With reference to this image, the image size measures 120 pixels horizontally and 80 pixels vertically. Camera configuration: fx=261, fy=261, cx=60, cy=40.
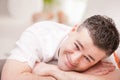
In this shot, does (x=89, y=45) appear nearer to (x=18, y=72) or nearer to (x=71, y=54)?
(x=71, y=54)

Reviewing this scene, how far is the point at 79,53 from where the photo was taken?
64cm

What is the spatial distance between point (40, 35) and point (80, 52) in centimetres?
14

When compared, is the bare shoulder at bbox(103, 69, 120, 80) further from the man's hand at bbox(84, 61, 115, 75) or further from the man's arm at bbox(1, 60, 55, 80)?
the man's arm at bbox(1, 60, 55, 80)

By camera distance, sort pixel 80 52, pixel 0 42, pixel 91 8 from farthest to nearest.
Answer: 1. pixel 91 8
2. pixel 0 42
3. pixel 80 52

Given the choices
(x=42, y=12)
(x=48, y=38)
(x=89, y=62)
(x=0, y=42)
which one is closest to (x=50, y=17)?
(x=42, y=12)

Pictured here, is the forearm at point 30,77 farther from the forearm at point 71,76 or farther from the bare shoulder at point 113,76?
the bare shoulder at point 113,76

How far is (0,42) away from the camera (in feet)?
2.91

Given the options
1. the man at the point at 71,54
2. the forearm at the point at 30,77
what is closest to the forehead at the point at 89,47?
the man at the point at 71,54

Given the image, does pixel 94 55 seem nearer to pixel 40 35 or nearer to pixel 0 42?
pixel 40 35

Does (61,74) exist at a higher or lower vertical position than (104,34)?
lower

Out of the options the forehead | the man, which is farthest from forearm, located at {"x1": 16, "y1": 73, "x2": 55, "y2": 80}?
the forehead

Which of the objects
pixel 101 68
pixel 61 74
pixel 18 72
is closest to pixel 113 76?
pixel 101 68

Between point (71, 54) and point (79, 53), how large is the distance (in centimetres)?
2

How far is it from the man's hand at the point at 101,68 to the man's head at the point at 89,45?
0.03 meters
